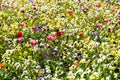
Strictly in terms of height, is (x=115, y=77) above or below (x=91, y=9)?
below

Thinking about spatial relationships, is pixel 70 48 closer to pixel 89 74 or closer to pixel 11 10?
pixel 89 74

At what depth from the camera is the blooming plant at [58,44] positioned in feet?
20.4

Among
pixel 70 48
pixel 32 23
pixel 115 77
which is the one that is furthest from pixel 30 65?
pixel 32 23

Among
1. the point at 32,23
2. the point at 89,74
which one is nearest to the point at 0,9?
the point at 32,23

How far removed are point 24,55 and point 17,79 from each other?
69 cm

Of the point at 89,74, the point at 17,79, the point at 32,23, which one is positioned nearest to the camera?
the point at 89,74

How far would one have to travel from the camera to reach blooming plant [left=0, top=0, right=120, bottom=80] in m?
6.20

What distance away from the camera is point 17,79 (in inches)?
251

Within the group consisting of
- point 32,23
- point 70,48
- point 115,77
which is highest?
point 32,23

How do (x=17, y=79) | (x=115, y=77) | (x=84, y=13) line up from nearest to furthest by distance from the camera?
1. (x=115, y=77)
2. (x=17, y=79)
3. (x=84, y=13)

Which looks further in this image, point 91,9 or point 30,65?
point 91,9

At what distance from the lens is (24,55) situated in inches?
273

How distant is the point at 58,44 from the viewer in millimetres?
7609

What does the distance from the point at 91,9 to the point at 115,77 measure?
5090 millimetres
